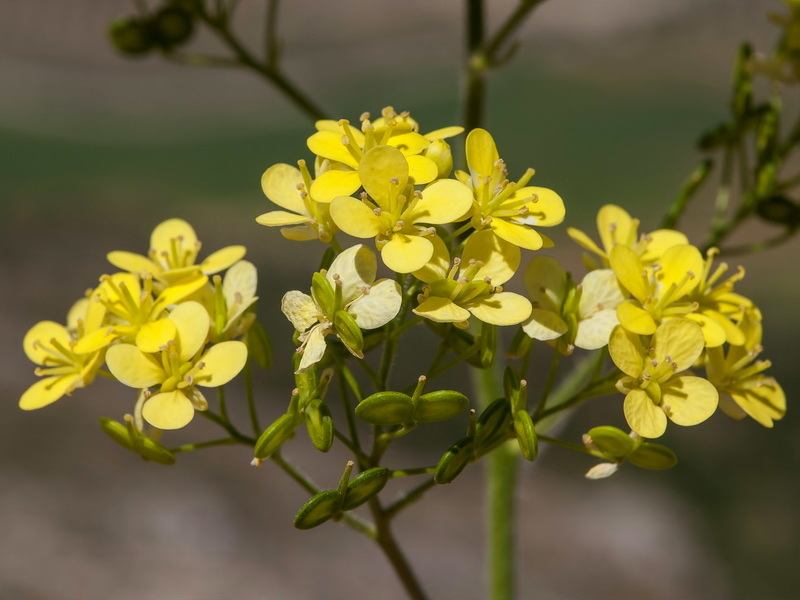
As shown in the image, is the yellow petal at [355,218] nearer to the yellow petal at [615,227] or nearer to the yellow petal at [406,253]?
the yellow petal at [406,253]

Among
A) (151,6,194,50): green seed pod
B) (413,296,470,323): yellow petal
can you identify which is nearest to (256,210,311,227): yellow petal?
(413,296,470,323): yellow petal

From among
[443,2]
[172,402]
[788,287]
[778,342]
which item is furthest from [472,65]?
[443,2]

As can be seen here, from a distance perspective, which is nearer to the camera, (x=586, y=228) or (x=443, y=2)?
(x=586, y=228)

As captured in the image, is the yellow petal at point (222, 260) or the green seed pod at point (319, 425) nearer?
the green seed pod at point (319, 425)

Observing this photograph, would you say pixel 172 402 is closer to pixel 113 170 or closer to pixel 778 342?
pixel 778 342

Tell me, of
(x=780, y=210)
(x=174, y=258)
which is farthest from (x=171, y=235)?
(x=780, y=210)

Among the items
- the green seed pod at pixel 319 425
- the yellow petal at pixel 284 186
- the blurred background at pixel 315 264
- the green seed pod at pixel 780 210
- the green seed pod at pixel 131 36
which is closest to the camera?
the green seed pod at pixel 319 425

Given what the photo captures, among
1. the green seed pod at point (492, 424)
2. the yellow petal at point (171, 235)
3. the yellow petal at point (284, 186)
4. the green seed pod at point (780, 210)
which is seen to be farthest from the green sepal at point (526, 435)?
the green seed pod at point (780, 210)
